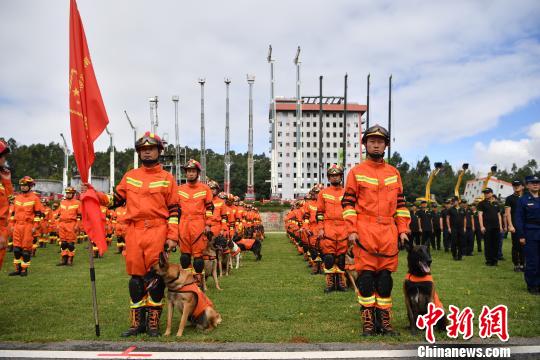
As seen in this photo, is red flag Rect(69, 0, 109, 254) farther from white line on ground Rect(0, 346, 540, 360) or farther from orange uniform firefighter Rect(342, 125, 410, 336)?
orange uniform firefighter Rect(342, 125, 410, 336)

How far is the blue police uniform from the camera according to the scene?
9148mm

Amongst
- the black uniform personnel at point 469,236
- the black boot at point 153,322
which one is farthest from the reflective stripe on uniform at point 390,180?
the black uniform personnel at point 469,236

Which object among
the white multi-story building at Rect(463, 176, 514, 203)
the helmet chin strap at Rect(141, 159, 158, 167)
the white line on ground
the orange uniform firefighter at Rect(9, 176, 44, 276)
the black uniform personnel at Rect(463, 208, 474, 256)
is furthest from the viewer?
the white multi-story building at Rect(463, 176, 514, 203)

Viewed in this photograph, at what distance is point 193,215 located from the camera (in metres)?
9.27

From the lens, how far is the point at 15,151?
107 m

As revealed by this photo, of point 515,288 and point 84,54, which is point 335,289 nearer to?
point 515,288

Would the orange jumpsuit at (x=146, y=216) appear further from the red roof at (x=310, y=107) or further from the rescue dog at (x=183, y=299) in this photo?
the red roof at (x=310, y=107)

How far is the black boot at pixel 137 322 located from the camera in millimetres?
6262

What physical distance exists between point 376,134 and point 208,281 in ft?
23.6

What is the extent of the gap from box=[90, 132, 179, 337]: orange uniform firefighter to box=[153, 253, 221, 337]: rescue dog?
0.47 feet

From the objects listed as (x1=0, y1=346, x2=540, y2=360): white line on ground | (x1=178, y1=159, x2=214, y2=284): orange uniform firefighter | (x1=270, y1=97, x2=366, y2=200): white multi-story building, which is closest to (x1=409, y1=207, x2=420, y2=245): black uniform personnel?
(x1=178, y1=159, x2=214, y2=284): orange uniform firefighter

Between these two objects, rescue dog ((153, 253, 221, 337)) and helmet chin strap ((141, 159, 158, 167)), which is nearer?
rescue dog ((153, 253, 221, 337))

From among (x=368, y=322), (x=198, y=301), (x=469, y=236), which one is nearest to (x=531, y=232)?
(x=368, y=322)

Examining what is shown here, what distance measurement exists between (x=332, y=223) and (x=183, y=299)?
172 inches
